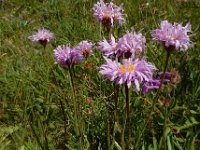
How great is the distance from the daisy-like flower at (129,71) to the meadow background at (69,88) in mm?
463

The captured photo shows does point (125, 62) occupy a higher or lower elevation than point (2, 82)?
higher

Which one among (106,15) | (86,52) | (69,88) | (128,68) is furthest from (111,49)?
(69,88)

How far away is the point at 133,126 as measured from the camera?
1938 millimetres

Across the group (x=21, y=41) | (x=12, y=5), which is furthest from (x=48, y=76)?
(x=12, y=5)

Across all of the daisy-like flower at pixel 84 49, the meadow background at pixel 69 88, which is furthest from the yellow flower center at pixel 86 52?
the meadow background at pixel 69 88

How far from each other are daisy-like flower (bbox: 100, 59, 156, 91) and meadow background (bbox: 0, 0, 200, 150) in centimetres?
46

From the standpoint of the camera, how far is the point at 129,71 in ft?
4.16

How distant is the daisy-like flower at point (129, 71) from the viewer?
1.26 m

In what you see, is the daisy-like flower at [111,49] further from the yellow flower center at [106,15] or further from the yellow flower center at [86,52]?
the yellow flower center at [86,52]

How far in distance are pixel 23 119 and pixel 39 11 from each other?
6.76 ft

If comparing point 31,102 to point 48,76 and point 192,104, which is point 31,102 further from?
point 192,104

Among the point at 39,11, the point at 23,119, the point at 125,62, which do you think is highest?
the point at 39,11

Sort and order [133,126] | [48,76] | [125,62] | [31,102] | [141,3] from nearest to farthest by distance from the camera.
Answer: [125,62], [133,126], [31,102], [48,76], [141,3]

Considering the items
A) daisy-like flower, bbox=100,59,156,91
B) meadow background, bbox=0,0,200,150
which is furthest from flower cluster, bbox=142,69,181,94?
daisy-like flower, bbox=100,59,156,91
